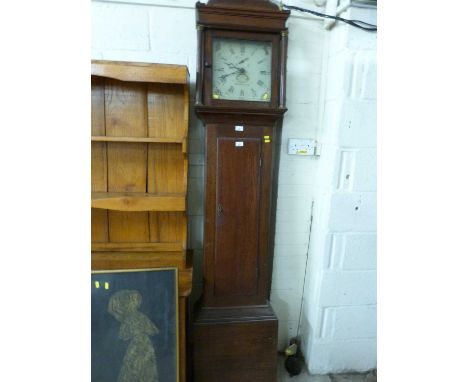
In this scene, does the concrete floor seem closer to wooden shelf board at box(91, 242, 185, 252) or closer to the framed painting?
the framed painting

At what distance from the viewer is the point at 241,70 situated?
122 cm

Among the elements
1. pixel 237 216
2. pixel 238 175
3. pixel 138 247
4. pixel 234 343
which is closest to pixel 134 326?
pixel 138 247

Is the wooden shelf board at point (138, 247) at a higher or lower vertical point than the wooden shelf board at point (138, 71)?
lower

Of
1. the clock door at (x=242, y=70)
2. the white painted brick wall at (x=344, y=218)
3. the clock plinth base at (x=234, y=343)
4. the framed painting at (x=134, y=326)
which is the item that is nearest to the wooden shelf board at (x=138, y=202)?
the framed painting at (x=134, y=326)

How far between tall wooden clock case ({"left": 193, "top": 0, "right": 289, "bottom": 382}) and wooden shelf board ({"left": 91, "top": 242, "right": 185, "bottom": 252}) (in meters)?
0.16

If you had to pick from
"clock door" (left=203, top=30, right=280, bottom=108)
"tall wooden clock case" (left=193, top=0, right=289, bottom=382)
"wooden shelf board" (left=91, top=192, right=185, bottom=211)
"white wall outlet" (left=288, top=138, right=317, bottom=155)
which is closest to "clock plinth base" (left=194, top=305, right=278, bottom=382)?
"tall wooden clock case" (left=193, top=0, right=289, bottom=382)

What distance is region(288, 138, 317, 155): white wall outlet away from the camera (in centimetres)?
145

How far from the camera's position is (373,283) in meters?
1.54

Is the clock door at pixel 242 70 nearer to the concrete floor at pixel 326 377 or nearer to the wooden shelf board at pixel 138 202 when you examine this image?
the wooden shelf board at pixel 138 202

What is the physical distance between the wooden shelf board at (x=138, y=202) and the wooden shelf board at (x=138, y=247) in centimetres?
24

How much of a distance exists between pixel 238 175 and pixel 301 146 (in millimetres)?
398

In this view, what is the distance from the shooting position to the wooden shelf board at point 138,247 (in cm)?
131

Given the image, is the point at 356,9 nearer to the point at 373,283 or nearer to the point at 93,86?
the point at 93,86

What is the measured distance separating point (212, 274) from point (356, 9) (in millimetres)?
1329
